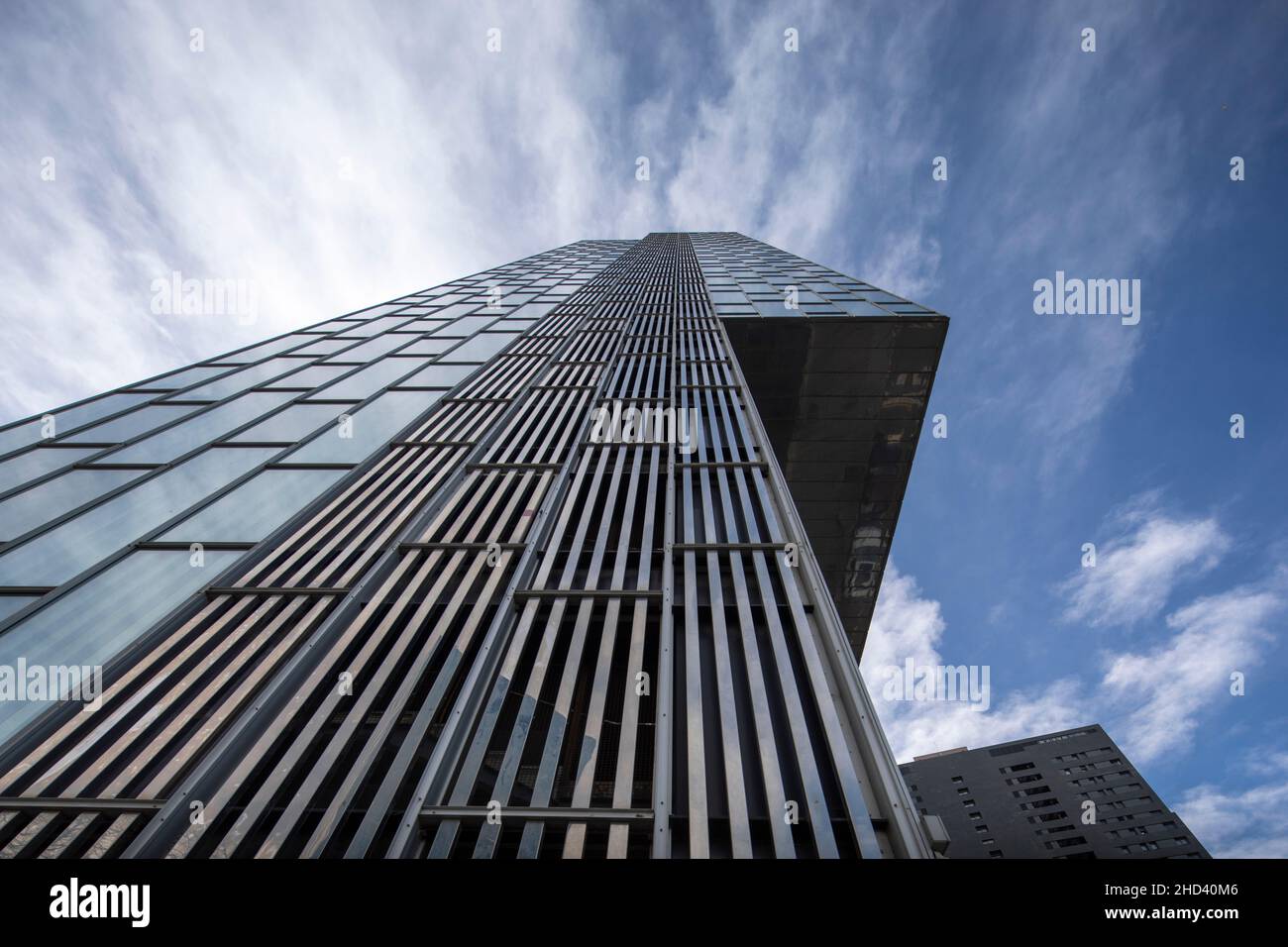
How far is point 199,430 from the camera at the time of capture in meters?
9.01

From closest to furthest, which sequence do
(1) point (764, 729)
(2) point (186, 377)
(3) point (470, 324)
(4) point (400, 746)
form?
1. (1) point (764, 729)
2. (4) point (400, 746)
3. (2) point (186, 377)
4. (3) point (470, 324)

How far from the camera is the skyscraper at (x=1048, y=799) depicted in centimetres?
5688

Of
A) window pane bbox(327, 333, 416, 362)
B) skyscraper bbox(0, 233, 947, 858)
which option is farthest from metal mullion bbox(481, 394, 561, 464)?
window pane bbox(327, 333, 416, 362)

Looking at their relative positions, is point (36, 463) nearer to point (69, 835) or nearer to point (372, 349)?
point (372, 349)

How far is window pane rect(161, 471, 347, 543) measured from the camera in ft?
22.1

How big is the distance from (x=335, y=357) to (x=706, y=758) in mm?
11630

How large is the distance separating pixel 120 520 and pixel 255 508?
1411 millimetres

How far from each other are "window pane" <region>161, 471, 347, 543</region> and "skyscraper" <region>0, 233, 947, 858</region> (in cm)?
4

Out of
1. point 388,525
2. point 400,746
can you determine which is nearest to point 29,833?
point 400,746

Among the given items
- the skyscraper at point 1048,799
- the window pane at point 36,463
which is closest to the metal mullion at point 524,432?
the window pane at point 36,463

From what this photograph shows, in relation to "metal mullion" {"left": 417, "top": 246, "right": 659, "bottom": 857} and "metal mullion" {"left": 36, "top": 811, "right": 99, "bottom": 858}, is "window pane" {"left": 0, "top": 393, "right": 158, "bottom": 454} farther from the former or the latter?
"metal mullion" {"left": 417, "top": 246, "right": 659, "bottom": 857}

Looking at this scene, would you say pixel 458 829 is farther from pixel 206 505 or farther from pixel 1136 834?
pixel 1136 834

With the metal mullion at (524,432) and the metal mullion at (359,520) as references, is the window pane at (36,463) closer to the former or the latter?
the metal mullion at (359,520)

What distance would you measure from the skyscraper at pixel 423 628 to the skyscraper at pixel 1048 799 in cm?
7007
